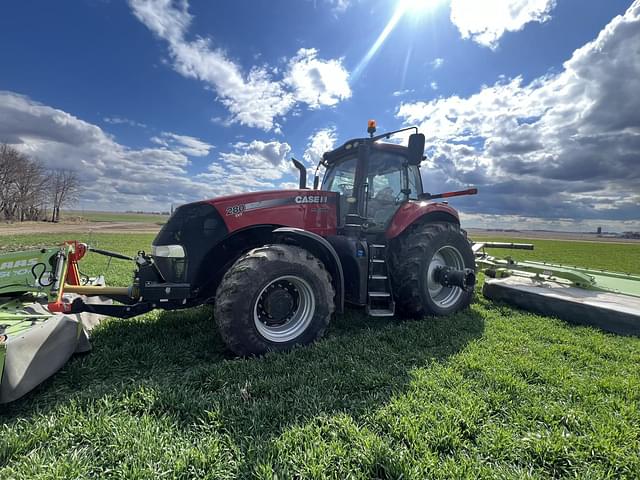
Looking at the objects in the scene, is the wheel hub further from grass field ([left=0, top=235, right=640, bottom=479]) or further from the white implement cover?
the white implement cover

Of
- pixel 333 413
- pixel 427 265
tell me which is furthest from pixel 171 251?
pixel 427 265

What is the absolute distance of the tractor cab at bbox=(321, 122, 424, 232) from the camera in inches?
166

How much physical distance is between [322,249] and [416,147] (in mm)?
1737

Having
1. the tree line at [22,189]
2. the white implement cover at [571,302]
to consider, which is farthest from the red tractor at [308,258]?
the tree line at [22,189]

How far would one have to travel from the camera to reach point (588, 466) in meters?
1.89

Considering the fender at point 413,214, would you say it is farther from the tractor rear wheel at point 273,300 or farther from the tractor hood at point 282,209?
the tractor rear wheel at point 273,300

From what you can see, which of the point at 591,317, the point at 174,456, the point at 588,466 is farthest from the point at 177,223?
the point at 591,317

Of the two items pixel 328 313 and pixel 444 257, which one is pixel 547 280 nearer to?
pixel 444 257

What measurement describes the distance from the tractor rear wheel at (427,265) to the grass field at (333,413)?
0.80 metres

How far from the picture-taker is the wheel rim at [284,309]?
10.4 ft

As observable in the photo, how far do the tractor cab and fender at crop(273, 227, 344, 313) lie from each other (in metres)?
0.73

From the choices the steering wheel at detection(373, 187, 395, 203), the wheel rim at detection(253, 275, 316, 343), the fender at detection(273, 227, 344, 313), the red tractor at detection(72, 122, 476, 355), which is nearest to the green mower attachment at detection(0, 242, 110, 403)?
the red tractor at detection(72, 122, 476, 355)

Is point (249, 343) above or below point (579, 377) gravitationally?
above

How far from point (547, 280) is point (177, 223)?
5942 millimetres
